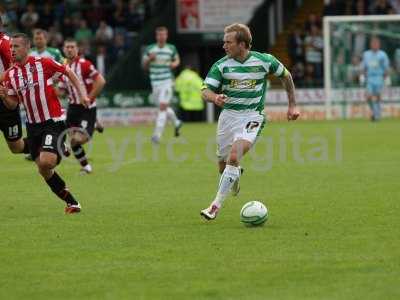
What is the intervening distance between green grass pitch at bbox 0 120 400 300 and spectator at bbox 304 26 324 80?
14930mm

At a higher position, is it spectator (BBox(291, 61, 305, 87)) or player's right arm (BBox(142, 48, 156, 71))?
player's right arm (BBox(142, 48, 156, 71))

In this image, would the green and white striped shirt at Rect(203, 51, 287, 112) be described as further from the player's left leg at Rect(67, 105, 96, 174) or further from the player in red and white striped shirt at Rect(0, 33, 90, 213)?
the player's left leg at Rect(67, 105, 96, 174)

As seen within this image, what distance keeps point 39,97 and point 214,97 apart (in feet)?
7.12

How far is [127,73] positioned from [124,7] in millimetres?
2764

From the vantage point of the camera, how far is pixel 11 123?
14547 millimetres

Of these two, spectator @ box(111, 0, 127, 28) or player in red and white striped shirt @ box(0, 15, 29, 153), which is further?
spectator @ box(111, 0, 127, 28)

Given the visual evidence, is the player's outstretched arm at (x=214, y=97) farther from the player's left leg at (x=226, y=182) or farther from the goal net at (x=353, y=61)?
the goal net at (x=353, y=61)

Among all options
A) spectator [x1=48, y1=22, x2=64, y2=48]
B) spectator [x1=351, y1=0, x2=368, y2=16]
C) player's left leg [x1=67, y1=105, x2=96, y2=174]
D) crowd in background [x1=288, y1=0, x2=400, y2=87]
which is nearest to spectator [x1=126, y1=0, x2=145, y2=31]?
spectator [x1=48, y1=22, x2=64, y2=48]

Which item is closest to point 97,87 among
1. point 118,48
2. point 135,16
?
point 118,48

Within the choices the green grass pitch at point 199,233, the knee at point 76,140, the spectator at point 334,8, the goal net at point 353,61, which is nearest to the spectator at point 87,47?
the goal net at point 353,61

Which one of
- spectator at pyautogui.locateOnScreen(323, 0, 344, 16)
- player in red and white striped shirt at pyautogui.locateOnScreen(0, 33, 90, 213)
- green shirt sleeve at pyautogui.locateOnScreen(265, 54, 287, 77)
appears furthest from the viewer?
spectator at pyautogui.locateOnScreen(323, 0, 344, 16)

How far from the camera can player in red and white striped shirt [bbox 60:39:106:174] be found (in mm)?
17703

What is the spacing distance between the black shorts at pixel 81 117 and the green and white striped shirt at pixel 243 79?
616 cm

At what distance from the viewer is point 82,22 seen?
3688cm
